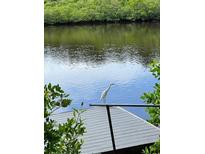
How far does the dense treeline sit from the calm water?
0.49 meters

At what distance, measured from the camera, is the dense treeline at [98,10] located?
10.8 m

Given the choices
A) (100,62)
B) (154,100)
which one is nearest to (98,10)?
(100,62)

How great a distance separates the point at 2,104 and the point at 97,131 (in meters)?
2.32

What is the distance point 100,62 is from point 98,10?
2.49m

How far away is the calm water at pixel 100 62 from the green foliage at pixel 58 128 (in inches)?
232

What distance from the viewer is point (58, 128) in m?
0.66

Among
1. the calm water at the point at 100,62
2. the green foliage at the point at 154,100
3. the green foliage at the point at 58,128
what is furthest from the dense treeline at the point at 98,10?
the green foliage at the point at 58,128

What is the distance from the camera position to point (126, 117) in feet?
10.3

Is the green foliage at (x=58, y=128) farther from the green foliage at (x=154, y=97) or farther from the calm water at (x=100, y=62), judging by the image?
the calm water at (x=100, y=62)

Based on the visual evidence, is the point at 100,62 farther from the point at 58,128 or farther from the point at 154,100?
the point at 58,128

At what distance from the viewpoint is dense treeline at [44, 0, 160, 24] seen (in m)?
10.8

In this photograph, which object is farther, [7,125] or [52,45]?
[52,45]
